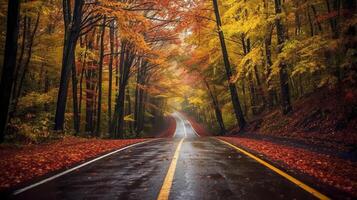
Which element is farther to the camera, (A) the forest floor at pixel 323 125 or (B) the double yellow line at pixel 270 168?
(A) the forest floor at pixel 323 125

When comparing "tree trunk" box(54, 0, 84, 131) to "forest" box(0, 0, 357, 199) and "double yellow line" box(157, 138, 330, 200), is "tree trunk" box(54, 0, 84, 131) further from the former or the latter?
"double yellow line" box(157, 138, 330, 200)

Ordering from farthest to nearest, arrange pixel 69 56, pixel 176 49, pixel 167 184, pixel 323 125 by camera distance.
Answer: pixel 176 49 < pixel 69 56 < pixel 323 125 < pixel 167 184

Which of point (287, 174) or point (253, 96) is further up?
point (253, 96)

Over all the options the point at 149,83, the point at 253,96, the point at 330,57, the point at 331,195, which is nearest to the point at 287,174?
the point at 331,195

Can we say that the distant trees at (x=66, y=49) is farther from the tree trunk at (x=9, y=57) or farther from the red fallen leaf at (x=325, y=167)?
the red fallen leaf at (x=325, y=167)

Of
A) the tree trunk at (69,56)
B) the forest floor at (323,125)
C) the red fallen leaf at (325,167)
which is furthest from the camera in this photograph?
the tree trunk at (69,56)

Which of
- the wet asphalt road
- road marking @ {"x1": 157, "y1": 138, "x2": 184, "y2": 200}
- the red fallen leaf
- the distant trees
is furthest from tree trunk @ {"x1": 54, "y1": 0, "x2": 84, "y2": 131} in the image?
the red fallen leaf

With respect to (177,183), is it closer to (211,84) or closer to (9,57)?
(9,57)

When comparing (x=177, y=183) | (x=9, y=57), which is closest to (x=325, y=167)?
(x=177, y=183)

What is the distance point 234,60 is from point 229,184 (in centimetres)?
2237

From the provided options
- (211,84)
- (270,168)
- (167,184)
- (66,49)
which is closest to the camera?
(167,184)

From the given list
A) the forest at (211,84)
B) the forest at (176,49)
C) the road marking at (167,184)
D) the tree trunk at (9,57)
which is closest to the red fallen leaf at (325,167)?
the forest at (211,84)

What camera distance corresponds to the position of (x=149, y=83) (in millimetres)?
39531

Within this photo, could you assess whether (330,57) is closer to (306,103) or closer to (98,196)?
(306,103)
